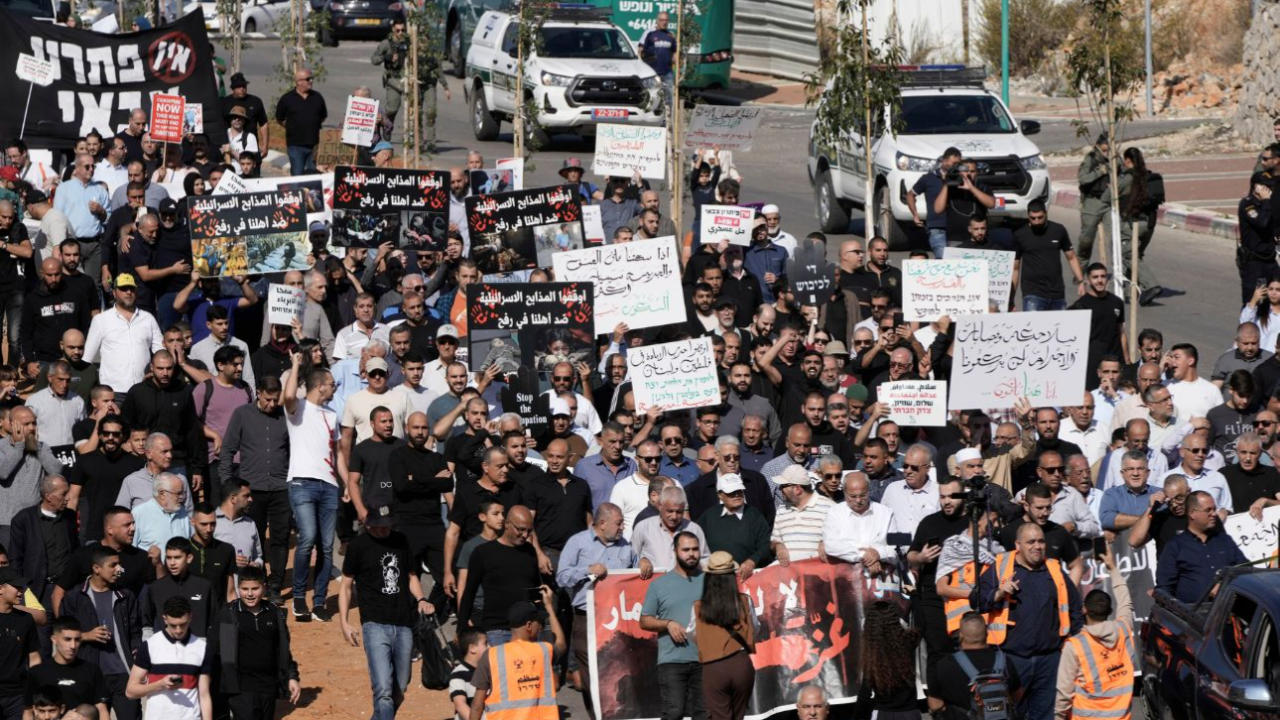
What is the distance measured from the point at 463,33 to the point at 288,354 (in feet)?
78.2

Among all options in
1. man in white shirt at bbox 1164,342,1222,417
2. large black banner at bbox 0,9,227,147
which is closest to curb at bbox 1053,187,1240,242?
man in white shirt at bbox 1164,342,1222,417

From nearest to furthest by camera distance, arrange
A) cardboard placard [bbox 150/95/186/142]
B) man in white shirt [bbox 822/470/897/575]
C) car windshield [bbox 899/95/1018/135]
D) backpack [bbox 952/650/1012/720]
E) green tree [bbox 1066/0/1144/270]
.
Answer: backpack [bbox 952/650/1012/720] → man in white shirt [bbox 822/470/897/575] → green tree [bbox 1066/0/1144/270] → cardboard placard [bbox 150/95/186/142] → car windshield [bbox 899/95/1018/135]

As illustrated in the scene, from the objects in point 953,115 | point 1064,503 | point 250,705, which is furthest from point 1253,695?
point 953,115

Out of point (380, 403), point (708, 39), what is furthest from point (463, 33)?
point (380, 403)

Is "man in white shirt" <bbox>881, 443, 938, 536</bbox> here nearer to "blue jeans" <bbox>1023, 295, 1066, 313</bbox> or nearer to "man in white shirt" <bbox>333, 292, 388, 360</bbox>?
"man in white shirt" <bbox>333, 292, 388, 360</bbox>

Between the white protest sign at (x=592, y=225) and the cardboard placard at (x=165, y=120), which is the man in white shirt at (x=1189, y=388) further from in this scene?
the cardboard placard at (x=165, y=120)

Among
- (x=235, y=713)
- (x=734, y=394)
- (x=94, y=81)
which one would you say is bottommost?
(x=235, y=713)

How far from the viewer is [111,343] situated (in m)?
17.0

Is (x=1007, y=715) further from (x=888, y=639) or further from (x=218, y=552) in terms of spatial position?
(x=218, y=552)

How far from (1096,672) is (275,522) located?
6609mm

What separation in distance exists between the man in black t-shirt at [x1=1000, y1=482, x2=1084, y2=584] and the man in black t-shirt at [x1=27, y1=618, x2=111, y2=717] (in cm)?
581

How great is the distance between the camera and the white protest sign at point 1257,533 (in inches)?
556

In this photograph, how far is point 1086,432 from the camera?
52.5 feet

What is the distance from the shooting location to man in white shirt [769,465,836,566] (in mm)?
13867
